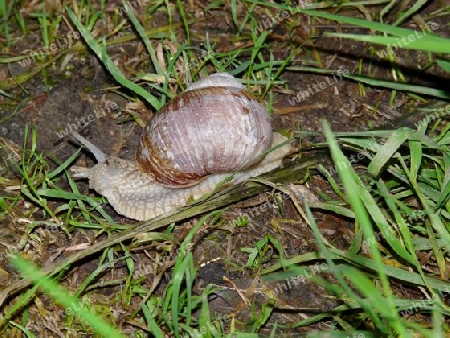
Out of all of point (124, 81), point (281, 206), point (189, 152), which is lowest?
point (281, 206)

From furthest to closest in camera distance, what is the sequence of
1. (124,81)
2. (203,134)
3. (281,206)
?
(124,81)
(281,206)
(203,134)

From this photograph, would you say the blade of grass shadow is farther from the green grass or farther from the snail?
the snail

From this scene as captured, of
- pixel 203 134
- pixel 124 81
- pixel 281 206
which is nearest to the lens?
pixel 203 134

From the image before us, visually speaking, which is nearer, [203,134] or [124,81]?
[203,134]

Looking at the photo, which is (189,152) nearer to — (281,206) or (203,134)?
(203,134)

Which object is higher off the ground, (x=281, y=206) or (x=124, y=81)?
(x=124, y=81)

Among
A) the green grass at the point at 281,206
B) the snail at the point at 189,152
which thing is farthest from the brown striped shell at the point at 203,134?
the green grass at the point at 281,206

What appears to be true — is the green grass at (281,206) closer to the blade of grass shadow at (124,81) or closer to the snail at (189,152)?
the blade of grass shadow at (124,81)

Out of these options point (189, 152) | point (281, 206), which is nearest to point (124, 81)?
point (189, 152)
